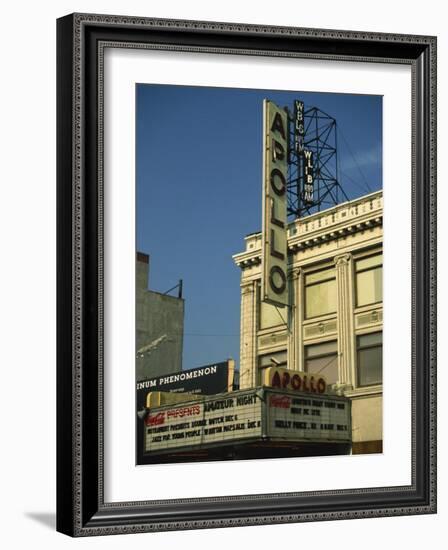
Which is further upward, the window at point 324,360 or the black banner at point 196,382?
the window at point 324,360

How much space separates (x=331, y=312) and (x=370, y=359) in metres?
0.54

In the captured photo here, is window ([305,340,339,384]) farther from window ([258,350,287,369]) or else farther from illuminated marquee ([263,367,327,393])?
window ([258,350,287,369])

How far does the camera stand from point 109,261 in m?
10.5

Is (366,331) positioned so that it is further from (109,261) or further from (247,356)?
(109,261)

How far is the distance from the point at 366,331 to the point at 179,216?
1.88m

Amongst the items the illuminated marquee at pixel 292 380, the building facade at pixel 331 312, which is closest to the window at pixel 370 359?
the building facade at pixel 331 312

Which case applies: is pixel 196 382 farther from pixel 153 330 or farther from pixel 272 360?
pixel 272 360

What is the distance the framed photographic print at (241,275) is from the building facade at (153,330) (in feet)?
0.06

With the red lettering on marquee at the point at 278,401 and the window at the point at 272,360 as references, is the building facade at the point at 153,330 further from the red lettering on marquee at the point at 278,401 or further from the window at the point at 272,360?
the red lettering on marquee at the point at 278,401

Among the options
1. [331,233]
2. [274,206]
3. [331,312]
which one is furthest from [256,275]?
[331,233]

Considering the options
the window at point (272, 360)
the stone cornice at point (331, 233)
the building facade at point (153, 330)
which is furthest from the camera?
the stone cornice at point (331, 233)

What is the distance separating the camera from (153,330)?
1061 cm

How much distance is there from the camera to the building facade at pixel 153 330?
10.6 meters

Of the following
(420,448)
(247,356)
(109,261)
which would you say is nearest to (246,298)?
(247,356)
